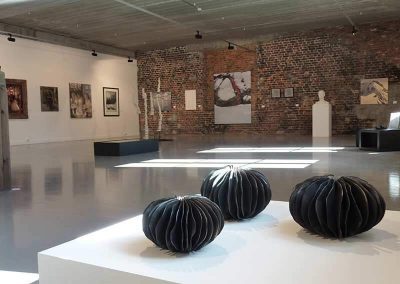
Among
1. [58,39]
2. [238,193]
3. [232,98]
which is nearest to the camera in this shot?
[238,193]

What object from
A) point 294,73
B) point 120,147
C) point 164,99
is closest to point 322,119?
point 294,73

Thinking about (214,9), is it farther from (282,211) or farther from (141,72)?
(282,211)

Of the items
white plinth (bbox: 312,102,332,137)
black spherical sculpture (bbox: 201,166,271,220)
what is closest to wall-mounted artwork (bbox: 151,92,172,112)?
white plinth (bbox: 312,102,332,137)

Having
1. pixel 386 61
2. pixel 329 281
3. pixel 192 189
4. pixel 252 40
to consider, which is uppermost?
pixel 252 40

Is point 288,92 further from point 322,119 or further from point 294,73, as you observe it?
point 322,119

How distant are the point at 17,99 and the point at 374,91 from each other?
1361cm

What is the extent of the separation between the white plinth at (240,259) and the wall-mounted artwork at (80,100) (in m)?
17.1

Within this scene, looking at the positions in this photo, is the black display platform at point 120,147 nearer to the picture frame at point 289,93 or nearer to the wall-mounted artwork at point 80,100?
the wall-mounted artwork at point 80,100

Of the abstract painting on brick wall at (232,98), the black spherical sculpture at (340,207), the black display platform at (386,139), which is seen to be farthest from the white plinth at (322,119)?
the black spherical sculpture at (340,207)

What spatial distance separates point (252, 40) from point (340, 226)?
57.1ft

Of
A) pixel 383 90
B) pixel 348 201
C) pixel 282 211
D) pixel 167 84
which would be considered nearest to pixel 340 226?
pixel 348 201

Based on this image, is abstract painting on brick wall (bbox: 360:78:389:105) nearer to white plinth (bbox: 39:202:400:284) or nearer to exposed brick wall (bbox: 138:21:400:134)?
exposed brick wall (bbox: 138:21:400:134)

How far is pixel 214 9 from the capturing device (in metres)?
13.0

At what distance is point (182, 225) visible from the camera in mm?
1438
